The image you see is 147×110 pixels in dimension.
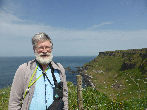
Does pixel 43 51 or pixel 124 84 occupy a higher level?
pixel 43 51

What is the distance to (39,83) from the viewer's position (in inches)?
131

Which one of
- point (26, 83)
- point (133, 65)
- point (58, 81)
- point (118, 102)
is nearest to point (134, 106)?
point (118, 102)

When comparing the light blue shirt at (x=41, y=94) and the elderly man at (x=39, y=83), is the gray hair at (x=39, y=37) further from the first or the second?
the light blue shirt at (x=41, y=94)

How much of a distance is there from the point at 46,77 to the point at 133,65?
2572 inches

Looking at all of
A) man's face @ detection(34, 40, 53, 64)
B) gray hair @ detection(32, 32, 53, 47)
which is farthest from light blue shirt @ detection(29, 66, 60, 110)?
gray hair @ detection(32, 32, 53, 47)

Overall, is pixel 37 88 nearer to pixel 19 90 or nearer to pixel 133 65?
pixel 19 90

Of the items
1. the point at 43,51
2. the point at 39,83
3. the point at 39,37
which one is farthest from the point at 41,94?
the point at 39,37

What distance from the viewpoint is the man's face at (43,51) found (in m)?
3.33

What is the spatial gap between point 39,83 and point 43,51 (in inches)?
28.0

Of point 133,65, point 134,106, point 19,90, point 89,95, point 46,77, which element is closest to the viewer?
point 19,90

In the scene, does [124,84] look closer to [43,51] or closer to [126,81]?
[126,81]

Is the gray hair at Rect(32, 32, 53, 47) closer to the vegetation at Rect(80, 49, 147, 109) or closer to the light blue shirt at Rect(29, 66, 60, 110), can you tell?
the light blue shirt at Rect(29, 66, 60, 110)

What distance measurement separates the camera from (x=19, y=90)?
315 centimetres

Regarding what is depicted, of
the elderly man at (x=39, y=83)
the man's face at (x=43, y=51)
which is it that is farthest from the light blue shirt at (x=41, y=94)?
the man's face at (x=43, y=51)
